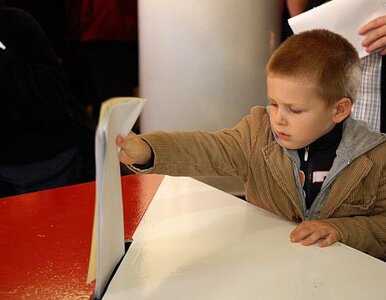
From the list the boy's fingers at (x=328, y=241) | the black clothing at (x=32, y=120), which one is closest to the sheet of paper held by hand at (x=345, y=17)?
the boy's fingers at (x=328, y=241)

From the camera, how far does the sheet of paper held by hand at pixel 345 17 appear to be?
4.99 ft

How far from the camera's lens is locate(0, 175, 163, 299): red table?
916 millimetres

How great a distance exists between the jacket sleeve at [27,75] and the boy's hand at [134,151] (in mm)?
1141

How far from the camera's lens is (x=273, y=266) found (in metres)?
0.97

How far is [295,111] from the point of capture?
3.88 ft

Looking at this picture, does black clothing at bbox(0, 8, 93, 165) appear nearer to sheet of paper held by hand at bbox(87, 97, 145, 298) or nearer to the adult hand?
the adult hand

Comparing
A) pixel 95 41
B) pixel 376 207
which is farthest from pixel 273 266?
pixel 95 41

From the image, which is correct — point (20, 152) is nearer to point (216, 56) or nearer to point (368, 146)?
point (216, 56)

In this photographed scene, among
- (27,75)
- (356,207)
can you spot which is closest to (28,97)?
(27,75)

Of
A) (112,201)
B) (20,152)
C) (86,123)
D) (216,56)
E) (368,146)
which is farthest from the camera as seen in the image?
(216,56)

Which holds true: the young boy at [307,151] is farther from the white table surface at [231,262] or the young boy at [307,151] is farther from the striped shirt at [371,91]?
the striped shirt at [371,91]

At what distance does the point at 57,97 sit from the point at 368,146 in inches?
49.2

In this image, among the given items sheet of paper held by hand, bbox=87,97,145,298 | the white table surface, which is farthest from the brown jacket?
sheet of paper held by hand, bbox=87,97,145,298

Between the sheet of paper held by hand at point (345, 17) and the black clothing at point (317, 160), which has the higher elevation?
the sheet of paper held by hand at point (345, 17)
